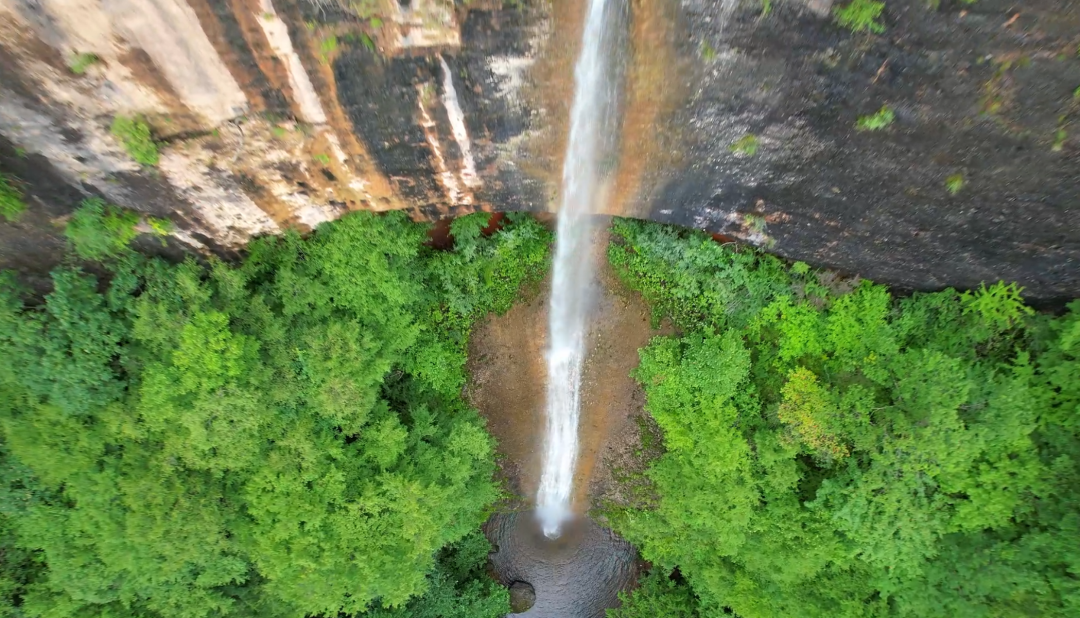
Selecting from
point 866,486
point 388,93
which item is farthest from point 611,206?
point 866,486

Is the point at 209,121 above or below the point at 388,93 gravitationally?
below

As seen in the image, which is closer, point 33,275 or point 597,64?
point 597,64

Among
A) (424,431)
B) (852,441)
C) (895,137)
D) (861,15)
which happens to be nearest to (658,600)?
(852,441)

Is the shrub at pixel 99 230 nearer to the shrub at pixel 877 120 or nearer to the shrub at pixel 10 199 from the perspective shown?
the shrub at pixel 10 199

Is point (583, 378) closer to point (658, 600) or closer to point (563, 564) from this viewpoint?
point (563, 564)

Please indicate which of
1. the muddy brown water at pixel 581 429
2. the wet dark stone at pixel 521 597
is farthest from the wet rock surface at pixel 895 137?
the wet dark stone at pixel 521 597

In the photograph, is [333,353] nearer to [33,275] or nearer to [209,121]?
[209,121]
